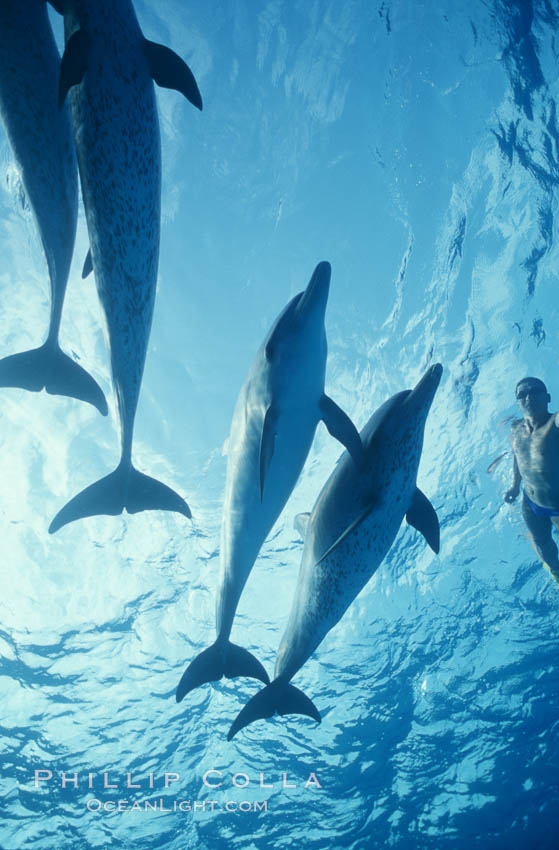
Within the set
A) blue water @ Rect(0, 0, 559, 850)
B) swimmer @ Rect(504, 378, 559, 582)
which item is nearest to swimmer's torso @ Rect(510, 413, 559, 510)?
swimmer @ Rect(504, 378, 559, 582)

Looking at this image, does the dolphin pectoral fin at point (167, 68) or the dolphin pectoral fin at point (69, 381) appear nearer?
the dolphin pectoral fin at point (167, 68)

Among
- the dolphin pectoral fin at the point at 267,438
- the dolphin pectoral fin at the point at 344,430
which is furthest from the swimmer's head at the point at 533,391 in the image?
the dolphin pectoral fin at the point at 267,438

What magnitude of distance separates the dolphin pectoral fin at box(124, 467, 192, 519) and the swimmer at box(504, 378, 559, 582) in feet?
18.4

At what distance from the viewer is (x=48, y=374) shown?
4.28 metres

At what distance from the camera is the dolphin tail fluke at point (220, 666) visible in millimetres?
5837

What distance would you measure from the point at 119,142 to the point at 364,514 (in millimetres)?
2951

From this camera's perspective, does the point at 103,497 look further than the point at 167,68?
Yes

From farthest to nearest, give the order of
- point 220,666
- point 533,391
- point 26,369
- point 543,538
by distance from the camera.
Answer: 1. point 543,538
2. point 533,391
3. point 220,666
4. point 26,369

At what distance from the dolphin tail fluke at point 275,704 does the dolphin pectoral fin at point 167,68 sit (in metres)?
5.59

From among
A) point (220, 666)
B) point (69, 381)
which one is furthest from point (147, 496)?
point (220, 666)

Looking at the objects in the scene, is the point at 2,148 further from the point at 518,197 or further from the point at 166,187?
the point at 518,197

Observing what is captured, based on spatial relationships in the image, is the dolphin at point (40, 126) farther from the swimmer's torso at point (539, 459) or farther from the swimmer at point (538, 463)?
the swimmer's torso at point (539, 459)

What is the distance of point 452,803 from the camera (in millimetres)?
21688

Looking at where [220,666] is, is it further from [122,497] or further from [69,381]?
[69,381]
